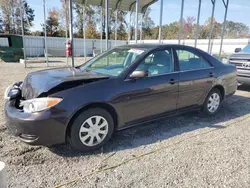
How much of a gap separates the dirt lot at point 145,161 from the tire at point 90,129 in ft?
0.45

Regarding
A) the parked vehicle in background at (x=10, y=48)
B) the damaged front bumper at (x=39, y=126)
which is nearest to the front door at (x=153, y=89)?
the damaged front bumper at (x=39, y=126)

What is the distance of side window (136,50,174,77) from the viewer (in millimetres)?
3379

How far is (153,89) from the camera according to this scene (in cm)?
332

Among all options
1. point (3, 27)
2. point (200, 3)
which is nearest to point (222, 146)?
point (200, 3)

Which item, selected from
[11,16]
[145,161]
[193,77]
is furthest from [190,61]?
[11,16]

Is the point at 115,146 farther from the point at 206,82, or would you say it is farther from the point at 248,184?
the point at 206,82

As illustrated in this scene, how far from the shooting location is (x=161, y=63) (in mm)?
3605

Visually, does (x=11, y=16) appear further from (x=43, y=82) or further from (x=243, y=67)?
(x=43, y=82)

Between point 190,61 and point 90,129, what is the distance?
96.4 inches

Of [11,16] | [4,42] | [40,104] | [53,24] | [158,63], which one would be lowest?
[40,104]

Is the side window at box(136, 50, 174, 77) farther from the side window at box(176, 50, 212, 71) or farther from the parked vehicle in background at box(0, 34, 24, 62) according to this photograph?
the parked vehicle in background at box(0, 34, 24, 62)

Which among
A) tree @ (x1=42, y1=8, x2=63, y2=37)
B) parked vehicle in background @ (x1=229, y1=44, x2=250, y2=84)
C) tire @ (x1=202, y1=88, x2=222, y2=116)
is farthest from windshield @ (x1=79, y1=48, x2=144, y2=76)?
tree @ (x1=42, y1=8, x2=63, y2=37)

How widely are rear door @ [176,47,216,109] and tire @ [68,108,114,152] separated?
1.55 m

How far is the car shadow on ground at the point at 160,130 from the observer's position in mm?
2984
